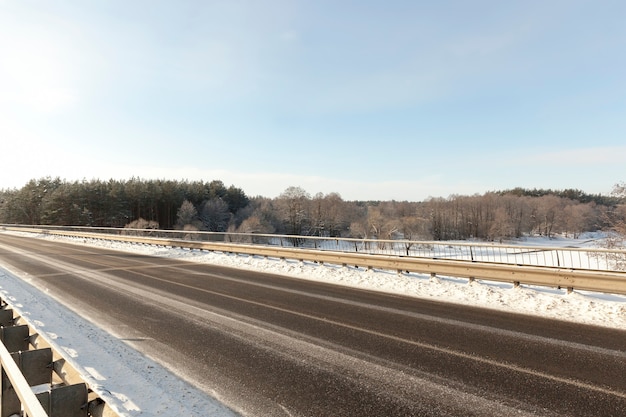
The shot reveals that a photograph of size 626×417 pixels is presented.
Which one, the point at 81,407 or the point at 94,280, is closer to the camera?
the point at 81,407

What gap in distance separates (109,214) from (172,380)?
76204 mm

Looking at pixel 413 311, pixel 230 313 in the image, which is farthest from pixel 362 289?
pixel 230 313

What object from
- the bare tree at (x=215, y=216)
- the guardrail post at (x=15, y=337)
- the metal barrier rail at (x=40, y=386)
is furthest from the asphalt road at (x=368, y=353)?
the bare tree at (x=215, y=216)

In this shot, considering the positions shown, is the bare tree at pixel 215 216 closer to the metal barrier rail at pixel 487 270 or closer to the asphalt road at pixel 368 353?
the metal barrier rail at pixel 487 270

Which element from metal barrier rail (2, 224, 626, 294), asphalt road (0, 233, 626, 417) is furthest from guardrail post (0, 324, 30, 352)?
metal barrier rail (2, 224, 626, 294)

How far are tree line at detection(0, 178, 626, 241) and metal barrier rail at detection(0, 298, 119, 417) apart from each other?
55298mm

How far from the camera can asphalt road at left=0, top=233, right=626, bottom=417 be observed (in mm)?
4066

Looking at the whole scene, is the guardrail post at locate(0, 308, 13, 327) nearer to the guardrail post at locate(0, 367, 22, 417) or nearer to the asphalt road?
the asphalt road

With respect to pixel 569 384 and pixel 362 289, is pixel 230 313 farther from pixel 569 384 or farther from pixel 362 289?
pixel 569 384

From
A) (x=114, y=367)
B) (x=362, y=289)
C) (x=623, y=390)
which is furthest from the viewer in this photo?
(x=362, y=289)

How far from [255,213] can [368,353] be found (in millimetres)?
83603

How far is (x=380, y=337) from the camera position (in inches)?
250

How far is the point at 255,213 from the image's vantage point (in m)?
87.6

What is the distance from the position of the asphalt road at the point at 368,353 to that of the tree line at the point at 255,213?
52925 mm
